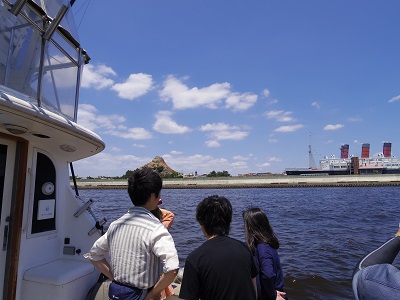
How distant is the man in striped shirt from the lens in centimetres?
233

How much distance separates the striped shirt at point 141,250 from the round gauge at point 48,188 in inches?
88.3

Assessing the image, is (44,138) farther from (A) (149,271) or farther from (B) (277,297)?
(B) (277,297)

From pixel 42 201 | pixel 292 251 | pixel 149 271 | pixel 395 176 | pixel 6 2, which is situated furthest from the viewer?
pixel 395 176

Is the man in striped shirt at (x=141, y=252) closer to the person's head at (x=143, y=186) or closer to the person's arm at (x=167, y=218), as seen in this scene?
the person's head at (x=143, y=186)

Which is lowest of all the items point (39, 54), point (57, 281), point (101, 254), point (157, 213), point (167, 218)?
point (57, 281)

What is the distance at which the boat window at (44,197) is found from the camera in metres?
4.02

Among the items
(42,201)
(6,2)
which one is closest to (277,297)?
(42,201)

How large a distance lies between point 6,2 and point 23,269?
3078mm

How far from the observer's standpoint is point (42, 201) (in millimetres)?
4121

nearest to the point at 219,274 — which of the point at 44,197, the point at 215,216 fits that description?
the point at 215,216

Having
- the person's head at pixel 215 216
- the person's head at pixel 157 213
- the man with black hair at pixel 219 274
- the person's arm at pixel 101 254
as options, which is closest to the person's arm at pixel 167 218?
the person's head at pixel 157 213

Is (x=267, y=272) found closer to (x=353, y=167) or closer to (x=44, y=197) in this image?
(x=44, y=197)

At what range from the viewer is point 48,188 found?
4242 mm

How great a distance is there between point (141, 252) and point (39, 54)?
265cm
